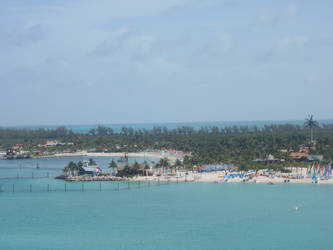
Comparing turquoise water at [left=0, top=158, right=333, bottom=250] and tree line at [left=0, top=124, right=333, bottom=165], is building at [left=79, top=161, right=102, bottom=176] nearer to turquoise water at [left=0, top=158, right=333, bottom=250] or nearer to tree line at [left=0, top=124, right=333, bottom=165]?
turquoise water at [left=0, top=158, right=333, bottom=250]

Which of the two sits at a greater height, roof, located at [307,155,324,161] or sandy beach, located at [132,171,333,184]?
roof, located at [307,155,324,161]

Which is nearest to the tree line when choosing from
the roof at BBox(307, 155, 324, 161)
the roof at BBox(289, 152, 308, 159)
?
the roof at BBox(307, 155, 324, 161)

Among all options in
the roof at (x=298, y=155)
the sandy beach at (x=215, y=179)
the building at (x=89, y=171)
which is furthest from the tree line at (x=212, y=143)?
the building at (x=89, y=171)

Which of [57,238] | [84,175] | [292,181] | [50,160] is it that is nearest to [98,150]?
[50,160]

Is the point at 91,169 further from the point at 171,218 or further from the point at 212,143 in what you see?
the point at 212,143

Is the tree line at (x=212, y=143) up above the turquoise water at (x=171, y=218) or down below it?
above

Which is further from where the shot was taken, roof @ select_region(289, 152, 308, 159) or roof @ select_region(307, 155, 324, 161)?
roof @ select_region(289, 152, 308, 159)

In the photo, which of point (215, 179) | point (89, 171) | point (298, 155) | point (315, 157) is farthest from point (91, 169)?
point (315, 157)

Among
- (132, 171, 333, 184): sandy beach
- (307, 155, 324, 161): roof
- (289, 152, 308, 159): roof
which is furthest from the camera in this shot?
(289, 152, 308, 159): roof

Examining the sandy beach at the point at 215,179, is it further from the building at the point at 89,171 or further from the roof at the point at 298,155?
the roof at the point at 298,155
